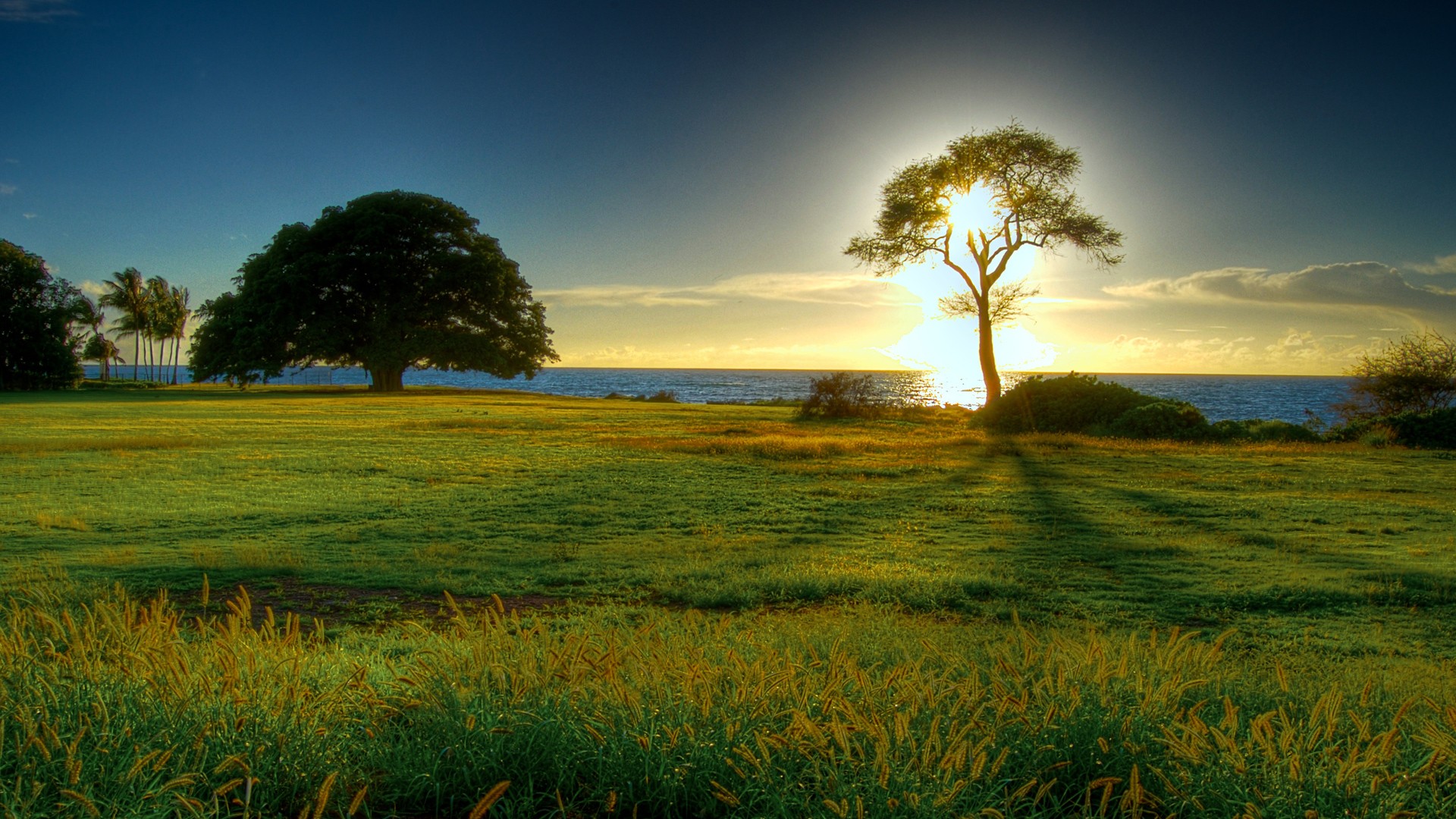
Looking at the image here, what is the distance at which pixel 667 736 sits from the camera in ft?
10.3

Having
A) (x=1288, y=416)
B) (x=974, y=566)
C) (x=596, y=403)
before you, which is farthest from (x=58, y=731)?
(x=1288, y=416)

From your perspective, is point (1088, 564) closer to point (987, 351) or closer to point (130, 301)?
point (987, 351)

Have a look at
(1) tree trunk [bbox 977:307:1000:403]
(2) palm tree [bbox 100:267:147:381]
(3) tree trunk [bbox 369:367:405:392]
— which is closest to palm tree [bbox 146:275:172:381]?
(2) palm tree [bbox 100:267:147:381]

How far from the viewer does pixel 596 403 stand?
1481 inches

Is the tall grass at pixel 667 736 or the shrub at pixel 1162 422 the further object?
the shrub at pixel 1162 422

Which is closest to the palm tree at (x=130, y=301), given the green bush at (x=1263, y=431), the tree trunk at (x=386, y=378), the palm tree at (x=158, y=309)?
the palm tree at (x=158, y=309)

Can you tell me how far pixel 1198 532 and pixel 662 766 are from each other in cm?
895

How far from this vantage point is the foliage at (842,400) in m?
29.5

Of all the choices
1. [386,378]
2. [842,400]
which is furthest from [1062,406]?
[386,378]

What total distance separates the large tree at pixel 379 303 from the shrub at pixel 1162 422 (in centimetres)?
3344

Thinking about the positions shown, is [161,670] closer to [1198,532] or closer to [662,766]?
[662,766]

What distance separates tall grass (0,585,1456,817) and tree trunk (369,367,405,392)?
43.5m

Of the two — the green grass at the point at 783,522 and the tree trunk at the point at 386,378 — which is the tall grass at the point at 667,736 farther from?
the tree trunk at the point at 386,378

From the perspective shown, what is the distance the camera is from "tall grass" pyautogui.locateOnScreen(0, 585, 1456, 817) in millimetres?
2805
